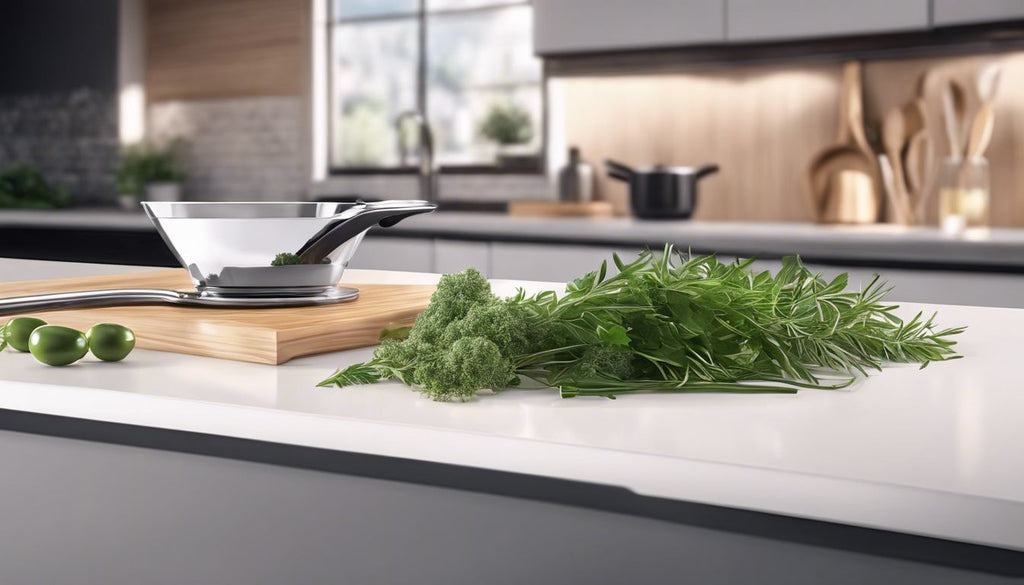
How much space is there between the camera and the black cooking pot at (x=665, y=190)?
3.47 metres

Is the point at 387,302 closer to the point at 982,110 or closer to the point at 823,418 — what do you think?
the point at 823,418

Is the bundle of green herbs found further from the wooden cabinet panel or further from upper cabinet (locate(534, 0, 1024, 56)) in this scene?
the wooden cabinet panel

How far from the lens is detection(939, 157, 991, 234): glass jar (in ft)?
10.6

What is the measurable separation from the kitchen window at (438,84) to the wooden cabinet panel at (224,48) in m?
0.19

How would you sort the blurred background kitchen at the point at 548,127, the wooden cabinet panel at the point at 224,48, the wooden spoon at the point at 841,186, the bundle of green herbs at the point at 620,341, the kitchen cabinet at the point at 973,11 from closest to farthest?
the bundle of green herbs at the point at 620,341, the kitchen cabinet at the point at 973,11, the blurred background kitchen at the point at 548,127, the wooden spoon at the point at 841,186, the wooden cabinet panel at the point at 224,48

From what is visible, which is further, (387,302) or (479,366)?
(387,302)

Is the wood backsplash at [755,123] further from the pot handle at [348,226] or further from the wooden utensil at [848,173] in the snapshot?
the pot handle at [348,226]

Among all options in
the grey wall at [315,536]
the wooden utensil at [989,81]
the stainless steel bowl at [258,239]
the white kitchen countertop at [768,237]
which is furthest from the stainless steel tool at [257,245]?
the wooden utensil at [989,81]

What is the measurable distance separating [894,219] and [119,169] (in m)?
3.41

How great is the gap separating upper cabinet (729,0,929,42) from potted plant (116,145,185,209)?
273 centimetres

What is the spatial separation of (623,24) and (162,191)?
93.8 inches

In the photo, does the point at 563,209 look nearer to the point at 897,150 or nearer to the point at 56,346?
the point at 897,150

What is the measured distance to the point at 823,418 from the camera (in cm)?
72

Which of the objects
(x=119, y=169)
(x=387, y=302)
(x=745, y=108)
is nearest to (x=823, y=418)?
(x=387, y=302)
